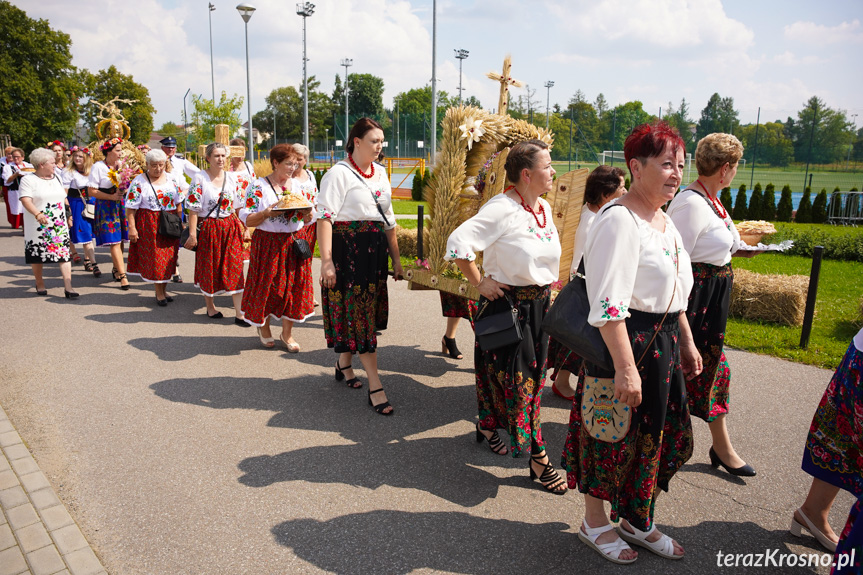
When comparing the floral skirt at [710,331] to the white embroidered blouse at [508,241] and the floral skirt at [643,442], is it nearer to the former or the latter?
the floral skirt at [643,442]

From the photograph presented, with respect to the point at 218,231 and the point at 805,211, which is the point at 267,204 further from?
the point at 805,211

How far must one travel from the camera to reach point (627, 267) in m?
2.49

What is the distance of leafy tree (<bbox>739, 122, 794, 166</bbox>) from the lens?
26.8 metres

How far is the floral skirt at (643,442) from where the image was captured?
8.86 ft

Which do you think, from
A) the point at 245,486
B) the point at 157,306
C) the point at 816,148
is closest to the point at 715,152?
the point at 245,486

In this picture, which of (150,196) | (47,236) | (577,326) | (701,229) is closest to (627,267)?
(577,326)

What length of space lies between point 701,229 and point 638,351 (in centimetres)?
112

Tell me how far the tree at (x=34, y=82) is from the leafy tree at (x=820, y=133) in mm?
46994

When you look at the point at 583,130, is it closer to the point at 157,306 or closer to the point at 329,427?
the point at 157,306

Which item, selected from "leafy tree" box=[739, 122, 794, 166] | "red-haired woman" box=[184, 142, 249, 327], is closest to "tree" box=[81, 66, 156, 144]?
"leafy tree" box=[739, 122, 794, 166]

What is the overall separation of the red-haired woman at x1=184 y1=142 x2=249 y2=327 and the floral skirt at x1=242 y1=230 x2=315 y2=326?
1014 millimetres

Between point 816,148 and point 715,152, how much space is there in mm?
27038

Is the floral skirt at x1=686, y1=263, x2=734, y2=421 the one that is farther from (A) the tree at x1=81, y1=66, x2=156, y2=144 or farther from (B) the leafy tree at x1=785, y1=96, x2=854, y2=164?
(A) the tree at x1=81, y1=66, x2=156, y2=144

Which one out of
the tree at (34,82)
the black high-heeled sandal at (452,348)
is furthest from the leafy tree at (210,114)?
the black high-heeled sandal at (452,348)
